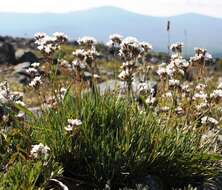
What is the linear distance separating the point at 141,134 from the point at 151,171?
45 centimetres

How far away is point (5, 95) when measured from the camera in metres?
6.38

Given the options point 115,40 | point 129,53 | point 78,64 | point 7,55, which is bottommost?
point 7,55

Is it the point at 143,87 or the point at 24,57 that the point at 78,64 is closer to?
the point at 143,87

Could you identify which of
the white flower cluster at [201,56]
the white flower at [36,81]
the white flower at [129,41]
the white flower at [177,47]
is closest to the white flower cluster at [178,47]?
the white flower at [177,47]

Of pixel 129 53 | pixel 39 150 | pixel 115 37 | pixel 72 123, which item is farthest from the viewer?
pixel 115 37

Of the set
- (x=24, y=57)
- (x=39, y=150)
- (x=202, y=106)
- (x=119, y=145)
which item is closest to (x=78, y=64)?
(x=119, y=145)

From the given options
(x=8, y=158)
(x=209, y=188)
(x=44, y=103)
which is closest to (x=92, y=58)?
(x=44, y=103)

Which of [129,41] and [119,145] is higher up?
[129,41]

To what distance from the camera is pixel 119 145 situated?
6.25 metres

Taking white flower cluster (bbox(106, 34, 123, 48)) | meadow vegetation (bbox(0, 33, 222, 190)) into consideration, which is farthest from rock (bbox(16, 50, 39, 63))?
white flower cluster (bbox(106, 34, 123, 48))

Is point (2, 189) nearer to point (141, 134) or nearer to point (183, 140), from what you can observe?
point (141, 134)

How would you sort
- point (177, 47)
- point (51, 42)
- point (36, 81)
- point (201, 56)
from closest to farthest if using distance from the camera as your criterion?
point (36, 81)
point (51, 42)
point (201, 56)
point (177, 47)

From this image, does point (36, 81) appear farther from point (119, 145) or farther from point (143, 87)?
point (143, 87)

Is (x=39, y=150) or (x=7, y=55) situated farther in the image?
(x=7, y=55)
